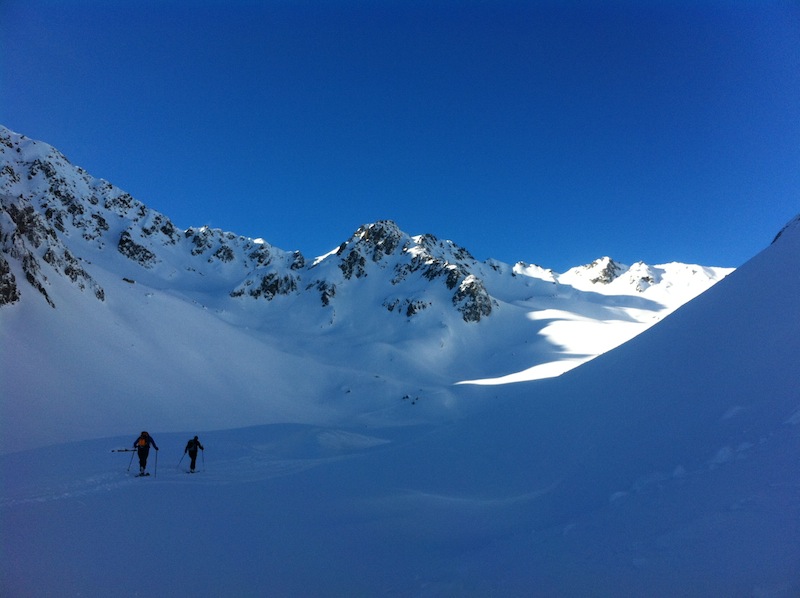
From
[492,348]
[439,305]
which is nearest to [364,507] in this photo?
[492,348]

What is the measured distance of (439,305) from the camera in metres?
99.8

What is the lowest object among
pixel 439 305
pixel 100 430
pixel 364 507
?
pixel 364 507

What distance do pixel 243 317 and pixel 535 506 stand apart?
97.1m

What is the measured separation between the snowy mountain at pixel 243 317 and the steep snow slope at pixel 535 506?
17.4m

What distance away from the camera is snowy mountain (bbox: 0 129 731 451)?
30531 mm

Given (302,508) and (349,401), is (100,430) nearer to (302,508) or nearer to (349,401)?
(302,508)

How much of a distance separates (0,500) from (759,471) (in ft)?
47.9

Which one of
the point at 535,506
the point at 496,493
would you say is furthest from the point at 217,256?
the point at 535,506

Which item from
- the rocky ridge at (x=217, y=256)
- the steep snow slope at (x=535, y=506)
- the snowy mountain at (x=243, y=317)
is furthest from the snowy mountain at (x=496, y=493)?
the rocky ridge at (x=217, y=256)

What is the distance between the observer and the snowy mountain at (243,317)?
30531mm

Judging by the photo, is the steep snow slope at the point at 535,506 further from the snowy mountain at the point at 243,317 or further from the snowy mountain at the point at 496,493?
the snowy mountain at the point at 243,317

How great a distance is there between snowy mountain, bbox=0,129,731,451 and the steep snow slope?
17.4 metres

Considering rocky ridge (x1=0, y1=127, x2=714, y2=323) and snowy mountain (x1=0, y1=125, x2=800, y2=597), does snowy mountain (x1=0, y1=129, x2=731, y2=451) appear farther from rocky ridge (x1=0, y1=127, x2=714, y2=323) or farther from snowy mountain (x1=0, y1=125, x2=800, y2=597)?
snowy mountain (x1=0, y1=125, x2=800, y2=597)

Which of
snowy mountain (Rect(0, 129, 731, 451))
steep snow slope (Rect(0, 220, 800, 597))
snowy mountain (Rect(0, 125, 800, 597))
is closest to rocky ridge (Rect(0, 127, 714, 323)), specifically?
snowy mountain (Rect(0, 129, 731, 451))
